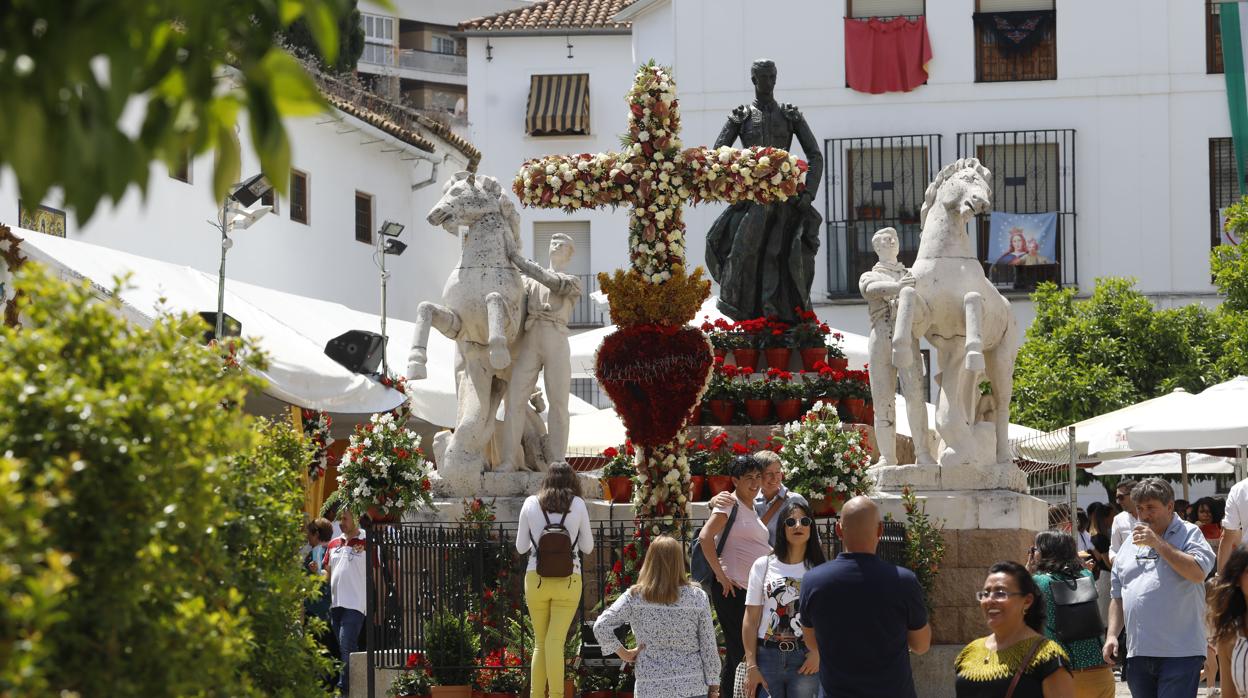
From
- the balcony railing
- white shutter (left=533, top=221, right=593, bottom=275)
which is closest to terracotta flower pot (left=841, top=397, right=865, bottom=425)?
white shutter (left=533, top=221, right=593, bottom=275)

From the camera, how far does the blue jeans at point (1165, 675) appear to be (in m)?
8.29

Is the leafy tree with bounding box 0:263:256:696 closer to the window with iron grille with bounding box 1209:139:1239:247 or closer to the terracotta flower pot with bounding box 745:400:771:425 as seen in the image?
the terracotta flower pot with bounding box 745:400:771:425

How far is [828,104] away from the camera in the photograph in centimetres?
3309

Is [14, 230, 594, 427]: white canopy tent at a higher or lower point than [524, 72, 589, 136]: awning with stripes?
lower

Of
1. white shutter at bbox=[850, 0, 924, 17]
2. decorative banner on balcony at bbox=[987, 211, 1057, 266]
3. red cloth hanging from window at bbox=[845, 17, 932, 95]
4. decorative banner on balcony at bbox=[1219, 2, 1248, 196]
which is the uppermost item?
white shutter at bbox=[850, 0, 924, 17]

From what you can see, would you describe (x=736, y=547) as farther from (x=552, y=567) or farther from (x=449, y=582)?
(x=449, y=582)

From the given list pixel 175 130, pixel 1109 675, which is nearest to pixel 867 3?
pixel 1109 675

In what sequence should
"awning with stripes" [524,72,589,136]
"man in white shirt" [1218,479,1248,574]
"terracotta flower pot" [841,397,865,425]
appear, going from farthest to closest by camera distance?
"awning with stripes" [524,72,589,136] → "terracotta flower pot" [841,397,865,425] → "man in white shirt" [1218,479,1248,574]

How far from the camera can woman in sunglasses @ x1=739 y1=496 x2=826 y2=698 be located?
7.79 meters

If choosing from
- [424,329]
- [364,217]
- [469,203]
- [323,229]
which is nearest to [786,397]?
[469,203]

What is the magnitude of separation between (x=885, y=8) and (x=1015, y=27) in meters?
2.35

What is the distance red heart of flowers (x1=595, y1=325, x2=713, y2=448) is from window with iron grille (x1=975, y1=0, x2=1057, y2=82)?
2231 centimetres

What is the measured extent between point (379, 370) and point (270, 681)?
43.8 ft

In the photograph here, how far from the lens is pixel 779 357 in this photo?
48.3ft
